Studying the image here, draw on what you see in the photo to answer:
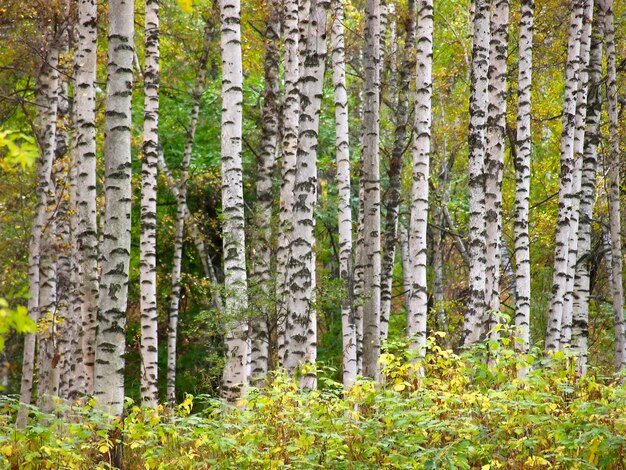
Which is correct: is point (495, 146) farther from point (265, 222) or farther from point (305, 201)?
point (305, 201)

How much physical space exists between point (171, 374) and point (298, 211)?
10.5 m

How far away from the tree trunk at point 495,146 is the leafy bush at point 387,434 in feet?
16.5

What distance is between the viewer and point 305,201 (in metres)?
10.5

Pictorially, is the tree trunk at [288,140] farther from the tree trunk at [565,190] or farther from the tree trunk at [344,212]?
the tree trunk at [565,190]

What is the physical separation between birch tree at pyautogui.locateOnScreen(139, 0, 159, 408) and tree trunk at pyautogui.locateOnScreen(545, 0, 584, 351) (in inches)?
268

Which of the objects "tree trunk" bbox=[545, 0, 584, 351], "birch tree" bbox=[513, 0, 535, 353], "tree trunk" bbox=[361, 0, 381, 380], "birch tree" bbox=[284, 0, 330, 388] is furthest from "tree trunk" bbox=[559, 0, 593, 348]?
"birch tree" bbox=[284, 0, 330, 388]

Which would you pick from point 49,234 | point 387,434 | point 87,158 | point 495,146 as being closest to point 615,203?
point 495,146

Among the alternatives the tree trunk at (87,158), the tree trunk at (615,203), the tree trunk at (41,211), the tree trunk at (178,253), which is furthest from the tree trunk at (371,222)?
the tree trunk at (178,253)

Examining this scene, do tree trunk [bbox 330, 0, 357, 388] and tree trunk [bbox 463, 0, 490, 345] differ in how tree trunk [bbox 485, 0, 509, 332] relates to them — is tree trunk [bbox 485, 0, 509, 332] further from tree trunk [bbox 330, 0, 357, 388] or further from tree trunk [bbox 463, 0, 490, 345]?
tree trunk [bbox 330, 0, 357, 388]

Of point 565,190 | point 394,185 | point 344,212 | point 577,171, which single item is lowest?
point 344,212

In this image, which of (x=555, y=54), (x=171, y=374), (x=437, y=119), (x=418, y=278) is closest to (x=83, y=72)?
(x=418, y=278)

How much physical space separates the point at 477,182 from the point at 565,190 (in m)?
2.68

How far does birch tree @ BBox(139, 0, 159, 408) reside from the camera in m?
14.1

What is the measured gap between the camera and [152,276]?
1417cm
